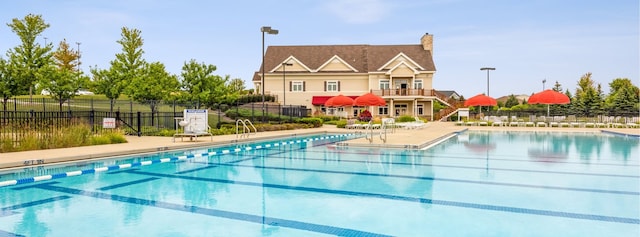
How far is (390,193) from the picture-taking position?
7.89 meters

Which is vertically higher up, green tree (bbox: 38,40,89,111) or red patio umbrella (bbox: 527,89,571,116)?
green tree (bbox: 38,40,89,111)

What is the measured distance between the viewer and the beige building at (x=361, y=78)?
150 ft

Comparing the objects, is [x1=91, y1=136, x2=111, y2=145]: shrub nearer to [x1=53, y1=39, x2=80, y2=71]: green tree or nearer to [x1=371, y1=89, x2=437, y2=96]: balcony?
[x1=371, y1=89, x2=437, y2=96]: balcony

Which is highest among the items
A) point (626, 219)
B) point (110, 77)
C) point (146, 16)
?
point (146, 16)

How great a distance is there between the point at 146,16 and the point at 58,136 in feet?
42.8

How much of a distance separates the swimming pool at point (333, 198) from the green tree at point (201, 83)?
11764mm

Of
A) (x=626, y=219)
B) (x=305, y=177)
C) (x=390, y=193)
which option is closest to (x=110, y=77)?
(x=305, y=177)

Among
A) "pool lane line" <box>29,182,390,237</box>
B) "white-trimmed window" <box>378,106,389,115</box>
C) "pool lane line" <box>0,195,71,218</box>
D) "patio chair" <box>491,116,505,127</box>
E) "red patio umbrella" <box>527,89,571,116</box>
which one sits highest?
"red patio umbrella" <box>527,89,571,116</box>

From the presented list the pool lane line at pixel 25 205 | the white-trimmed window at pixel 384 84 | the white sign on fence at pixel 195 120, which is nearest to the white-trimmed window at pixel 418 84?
the white-trimmed window at pixel 384 84

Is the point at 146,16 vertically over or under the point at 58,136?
over

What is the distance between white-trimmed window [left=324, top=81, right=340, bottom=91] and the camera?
157 feet

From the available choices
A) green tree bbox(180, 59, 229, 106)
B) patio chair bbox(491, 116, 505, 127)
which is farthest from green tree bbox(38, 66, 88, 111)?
patio chair bbox(491, 116, 505, 127)

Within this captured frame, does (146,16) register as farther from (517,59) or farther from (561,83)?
(561,83)

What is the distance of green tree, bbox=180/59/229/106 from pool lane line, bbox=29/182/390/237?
15.9m
